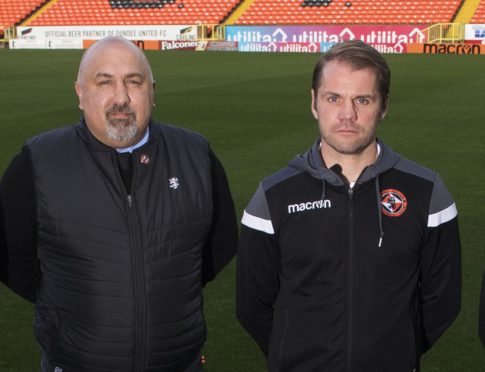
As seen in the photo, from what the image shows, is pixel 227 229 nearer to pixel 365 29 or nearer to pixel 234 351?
pixel 234 351

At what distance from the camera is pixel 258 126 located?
13023mm

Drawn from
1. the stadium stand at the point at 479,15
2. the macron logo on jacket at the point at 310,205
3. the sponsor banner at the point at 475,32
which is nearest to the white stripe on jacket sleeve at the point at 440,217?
the macron logo on jacket at the point at 310,205

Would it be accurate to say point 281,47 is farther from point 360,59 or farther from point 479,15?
point 360,59

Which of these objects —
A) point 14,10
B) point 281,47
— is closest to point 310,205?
point 281,47

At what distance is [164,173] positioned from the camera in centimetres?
284

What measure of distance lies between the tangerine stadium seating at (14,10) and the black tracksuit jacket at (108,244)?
152 feet

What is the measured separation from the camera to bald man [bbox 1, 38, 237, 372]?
9.09 ft

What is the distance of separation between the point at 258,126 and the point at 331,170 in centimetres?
1036

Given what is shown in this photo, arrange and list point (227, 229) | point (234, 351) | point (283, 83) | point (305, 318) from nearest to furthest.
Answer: point (305, 318)
point (227, 229)
point (234, 351)
point (283, 83)

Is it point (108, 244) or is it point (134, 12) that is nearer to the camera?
point (108, 244)

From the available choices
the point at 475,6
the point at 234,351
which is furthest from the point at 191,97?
the point at 475,6

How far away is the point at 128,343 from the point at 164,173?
0.61 metres

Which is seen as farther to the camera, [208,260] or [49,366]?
[208,260]

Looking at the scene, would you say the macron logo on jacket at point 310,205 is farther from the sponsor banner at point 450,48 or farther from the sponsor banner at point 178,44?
the sponsor banner at point 178,44
